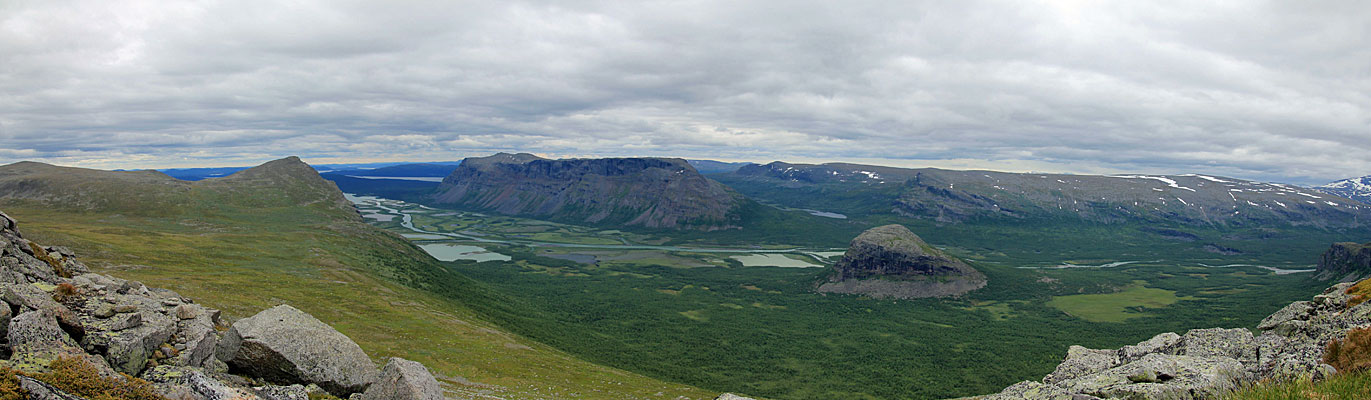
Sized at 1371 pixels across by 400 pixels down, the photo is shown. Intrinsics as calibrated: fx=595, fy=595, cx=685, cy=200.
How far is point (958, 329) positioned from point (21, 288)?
192008mm

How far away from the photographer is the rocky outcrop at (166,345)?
20359 millimetres

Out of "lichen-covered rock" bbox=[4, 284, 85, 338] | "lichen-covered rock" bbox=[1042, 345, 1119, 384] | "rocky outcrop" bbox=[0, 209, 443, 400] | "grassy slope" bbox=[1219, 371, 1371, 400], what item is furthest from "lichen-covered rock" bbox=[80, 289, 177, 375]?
"lichen-covered rock" bbox=[1042, 345, 1119, 384]

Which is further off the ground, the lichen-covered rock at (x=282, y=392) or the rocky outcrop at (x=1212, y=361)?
the rocky outcrop at (x=1212, y=361)

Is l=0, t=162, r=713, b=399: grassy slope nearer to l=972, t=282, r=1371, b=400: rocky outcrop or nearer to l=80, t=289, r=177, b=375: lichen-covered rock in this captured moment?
l=80, t=289, r=177, b=375: lichen-covered rock

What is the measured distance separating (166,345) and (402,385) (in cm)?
972

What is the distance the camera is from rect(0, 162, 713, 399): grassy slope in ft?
255

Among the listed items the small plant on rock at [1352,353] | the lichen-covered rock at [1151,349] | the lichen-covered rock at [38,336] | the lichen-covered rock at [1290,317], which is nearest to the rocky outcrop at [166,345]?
the lichen-covered rock at [38,336]

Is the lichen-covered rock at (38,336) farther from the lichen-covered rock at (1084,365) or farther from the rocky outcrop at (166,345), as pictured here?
the lichen-covered rock at (1084,365)

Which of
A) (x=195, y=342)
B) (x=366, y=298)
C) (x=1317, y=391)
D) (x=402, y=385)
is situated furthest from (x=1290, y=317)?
(x=366, y=298)

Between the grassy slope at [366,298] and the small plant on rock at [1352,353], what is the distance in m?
62.2

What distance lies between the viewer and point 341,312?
9575cm

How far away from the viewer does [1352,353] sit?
68.6 ft

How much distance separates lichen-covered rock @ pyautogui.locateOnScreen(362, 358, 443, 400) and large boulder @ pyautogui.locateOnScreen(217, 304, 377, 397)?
1681 mm

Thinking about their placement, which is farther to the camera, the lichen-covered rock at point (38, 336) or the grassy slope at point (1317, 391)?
the lichen-covered rock at point (38, 336)
